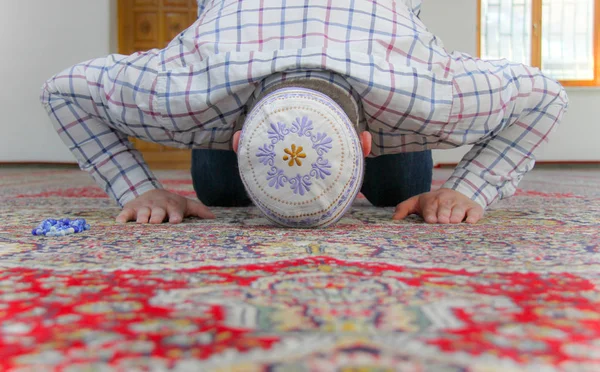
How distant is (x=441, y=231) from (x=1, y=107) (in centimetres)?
566

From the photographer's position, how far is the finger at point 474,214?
4.18 feet

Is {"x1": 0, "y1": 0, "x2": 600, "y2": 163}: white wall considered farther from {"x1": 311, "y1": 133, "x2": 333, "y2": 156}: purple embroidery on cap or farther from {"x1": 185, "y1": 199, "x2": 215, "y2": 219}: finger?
{"x1": 311, "y1": 133, "x2": 333, "y2": 156}: purple embroidery on cap

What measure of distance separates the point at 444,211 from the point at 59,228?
0.81 meters

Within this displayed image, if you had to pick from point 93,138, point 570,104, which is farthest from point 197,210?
point 570,104

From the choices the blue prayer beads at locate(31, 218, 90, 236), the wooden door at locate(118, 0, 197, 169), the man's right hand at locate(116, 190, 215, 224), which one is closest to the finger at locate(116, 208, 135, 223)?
the man's right hand at locate(116, 190, 215, 224)

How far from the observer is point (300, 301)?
591 millimetres

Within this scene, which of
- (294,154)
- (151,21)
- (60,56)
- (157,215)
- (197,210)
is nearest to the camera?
(294,154)

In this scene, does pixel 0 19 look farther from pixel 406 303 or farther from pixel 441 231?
pixel 406 303

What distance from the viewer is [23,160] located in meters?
5.77

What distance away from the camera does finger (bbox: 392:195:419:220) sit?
136cm

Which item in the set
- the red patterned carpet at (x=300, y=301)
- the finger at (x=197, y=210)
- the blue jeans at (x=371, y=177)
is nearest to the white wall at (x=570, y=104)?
the blue jeans at (x=371, y=177)

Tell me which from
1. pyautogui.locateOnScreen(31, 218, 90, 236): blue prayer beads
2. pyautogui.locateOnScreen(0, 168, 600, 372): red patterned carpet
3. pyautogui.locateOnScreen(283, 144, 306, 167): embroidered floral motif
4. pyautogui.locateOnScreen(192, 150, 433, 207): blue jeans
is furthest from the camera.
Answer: pyautogui.locateOnScreen(192, 150, 433, 207): blue jeans

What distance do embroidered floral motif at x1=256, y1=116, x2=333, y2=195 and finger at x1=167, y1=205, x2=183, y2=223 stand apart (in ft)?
1.26

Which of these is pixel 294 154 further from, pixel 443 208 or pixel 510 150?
pixel 510 150
